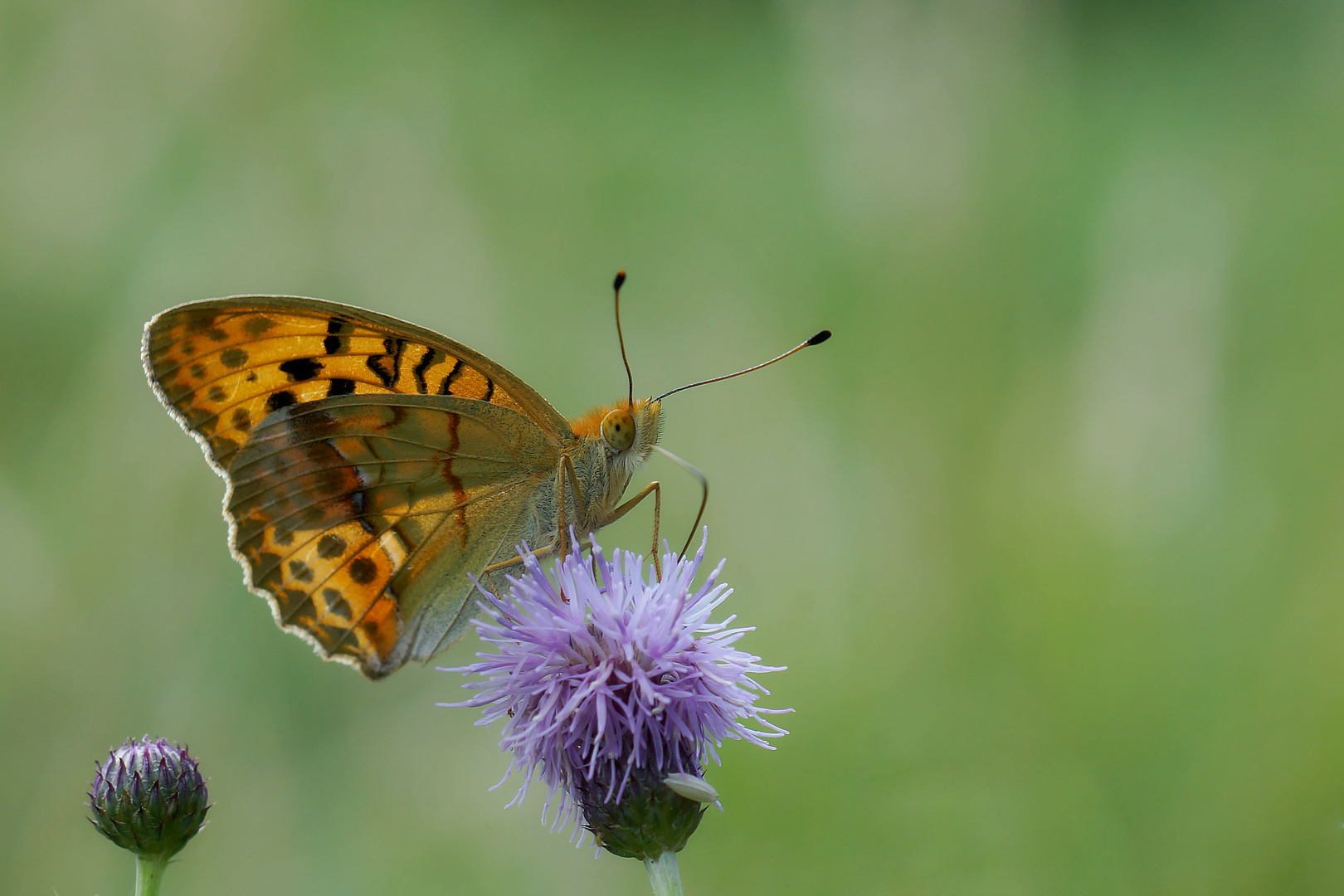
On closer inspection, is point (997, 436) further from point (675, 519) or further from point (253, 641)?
point (253, 641)

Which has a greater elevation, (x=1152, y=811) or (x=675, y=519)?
(x=675, y=519)

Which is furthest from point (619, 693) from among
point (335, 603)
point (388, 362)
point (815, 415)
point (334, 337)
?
point (815, 415)

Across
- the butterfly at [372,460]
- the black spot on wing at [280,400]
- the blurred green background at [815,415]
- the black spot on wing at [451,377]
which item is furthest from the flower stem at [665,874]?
the blurred green background at [815,415]

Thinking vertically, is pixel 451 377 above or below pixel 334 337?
below

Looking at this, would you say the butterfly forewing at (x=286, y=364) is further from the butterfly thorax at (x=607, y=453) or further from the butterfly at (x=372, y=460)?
the butterfly thorax at (x=607, y=453)

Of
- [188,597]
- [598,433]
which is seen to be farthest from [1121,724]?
[188,597]

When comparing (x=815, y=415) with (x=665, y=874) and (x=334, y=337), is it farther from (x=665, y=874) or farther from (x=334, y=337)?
(x=665, y=874)
